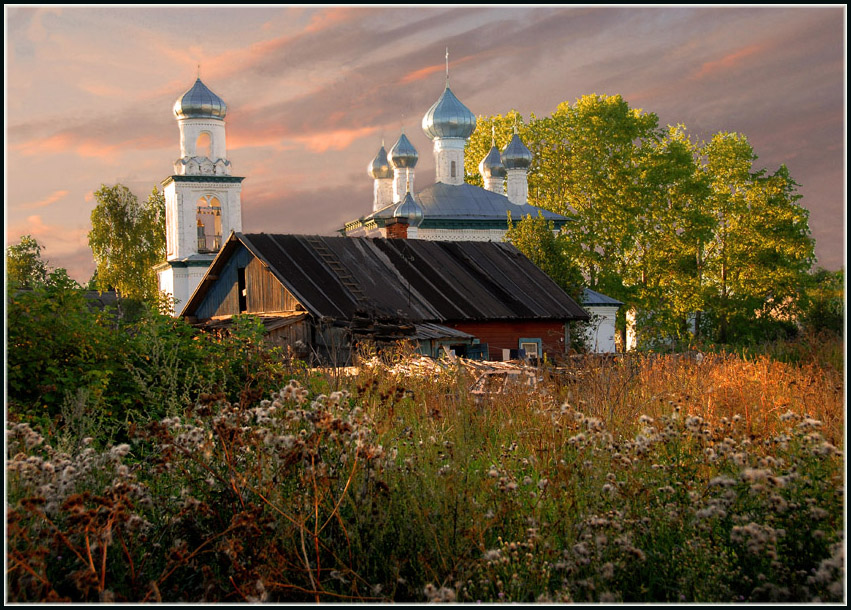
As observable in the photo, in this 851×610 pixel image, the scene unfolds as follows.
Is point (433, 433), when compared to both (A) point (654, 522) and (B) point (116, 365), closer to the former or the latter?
(A) point (654, 522)

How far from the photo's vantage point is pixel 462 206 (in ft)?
161

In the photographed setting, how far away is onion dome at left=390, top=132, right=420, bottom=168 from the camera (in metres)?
52.2

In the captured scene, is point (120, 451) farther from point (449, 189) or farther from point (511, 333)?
point (449, 189)

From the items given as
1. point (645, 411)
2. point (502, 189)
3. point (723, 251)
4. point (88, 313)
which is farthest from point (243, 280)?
point (502, 189)

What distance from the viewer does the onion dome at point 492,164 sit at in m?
52.6

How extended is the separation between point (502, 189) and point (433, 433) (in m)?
47.4

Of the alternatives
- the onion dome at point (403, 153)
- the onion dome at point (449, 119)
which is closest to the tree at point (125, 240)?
the onion dome at point (403, 153)

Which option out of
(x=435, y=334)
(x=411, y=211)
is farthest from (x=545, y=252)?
(x=411, y=211)

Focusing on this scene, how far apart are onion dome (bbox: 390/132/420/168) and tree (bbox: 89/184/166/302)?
15.2m

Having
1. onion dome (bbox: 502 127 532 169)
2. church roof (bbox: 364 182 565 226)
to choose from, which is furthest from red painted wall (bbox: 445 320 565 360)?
onion dome (bbox: 502 127 532 169)

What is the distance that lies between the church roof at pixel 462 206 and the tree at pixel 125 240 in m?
13.9

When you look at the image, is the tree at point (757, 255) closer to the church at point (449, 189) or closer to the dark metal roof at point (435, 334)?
the church at point (449, 189)

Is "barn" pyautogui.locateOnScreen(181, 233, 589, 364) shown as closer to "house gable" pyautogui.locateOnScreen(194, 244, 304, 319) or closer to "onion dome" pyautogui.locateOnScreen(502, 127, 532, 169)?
"house gable" pyautogui.locateOnScreen(194, 244, 304, 319)

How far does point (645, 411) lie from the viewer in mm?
8211
